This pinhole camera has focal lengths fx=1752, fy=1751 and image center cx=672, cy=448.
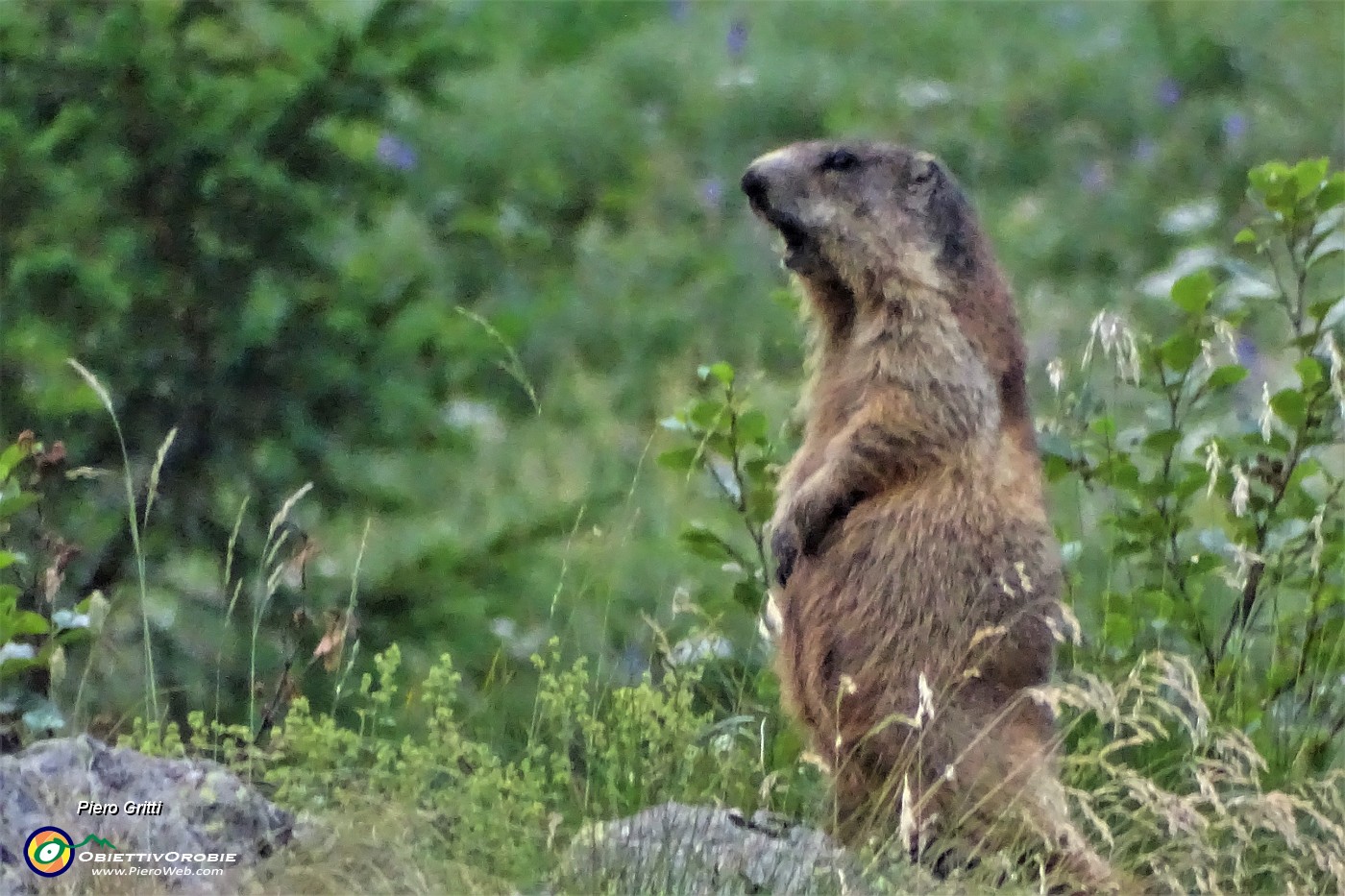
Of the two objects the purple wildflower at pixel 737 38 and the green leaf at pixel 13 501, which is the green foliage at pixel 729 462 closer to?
the green leaf at pixel 13 501

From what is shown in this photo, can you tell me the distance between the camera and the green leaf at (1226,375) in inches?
146

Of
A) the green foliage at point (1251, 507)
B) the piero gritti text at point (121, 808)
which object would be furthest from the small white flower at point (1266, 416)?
the piero gritti text at point (121, 808)

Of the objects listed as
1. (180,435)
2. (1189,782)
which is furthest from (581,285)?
(1189,782)

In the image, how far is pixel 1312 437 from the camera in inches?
150

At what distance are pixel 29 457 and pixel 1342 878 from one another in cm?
270

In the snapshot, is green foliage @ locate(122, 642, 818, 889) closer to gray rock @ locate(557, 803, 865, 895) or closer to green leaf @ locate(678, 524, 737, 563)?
gray rock @ locate(557, 803, 865, 895)

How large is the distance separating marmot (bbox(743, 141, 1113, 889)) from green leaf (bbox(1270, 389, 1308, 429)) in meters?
0.55

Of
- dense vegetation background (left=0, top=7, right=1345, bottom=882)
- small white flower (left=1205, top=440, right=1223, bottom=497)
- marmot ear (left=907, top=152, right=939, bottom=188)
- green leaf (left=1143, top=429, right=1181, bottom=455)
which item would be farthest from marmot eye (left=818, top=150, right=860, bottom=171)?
small white flower (left=1205, top=440, right=1223, bottom=497)

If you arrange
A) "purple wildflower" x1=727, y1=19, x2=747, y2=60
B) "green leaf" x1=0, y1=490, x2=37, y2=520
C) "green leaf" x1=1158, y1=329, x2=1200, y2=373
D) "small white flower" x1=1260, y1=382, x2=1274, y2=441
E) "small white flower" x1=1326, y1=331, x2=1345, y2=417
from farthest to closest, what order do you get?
1. "purple wildflower" x1=727, y1=19, x2=747, y2=60
2. "green leaf" x1=1158, y1=329, x2=1200, y2=373
3. "small white flower" x1=1260, y1=382, x2=1274, y2=441
4. "small white flower" x1=1326, y1=331, x2=1345, y2=417
5. "green leaf" x1=0, y1=490, x2=37, y2=520

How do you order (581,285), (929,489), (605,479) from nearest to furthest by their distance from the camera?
(929,489) → (605,479) → (581,285)

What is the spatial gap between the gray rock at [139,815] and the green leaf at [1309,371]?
7.28 feet

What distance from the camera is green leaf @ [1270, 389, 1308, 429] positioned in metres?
3.72

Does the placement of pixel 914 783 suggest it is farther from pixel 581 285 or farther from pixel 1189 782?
pixel 581 285

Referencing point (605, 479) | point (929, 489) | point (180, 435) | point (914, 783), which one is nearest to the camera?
point (914, 783)
